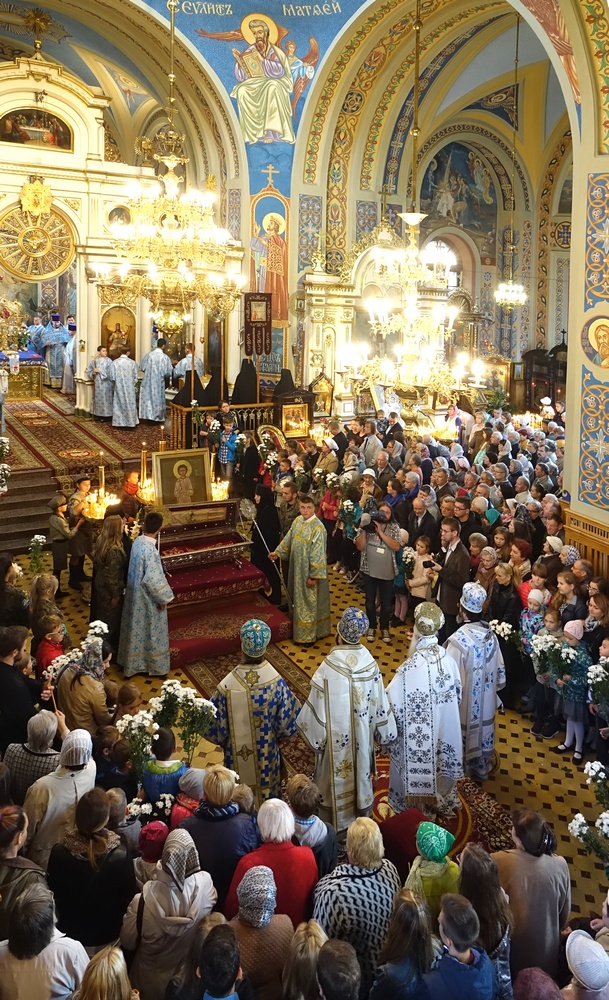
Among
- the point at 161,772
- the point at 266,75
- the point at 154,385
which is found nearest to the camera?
the point at 161,772

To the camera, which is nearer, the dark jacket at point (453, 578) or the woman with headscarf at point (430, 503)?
the dark jacket at point (453, 578)

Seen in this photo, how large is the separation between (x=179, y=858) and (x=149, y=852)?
1.33ft

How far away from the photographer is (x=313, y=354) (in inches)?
653

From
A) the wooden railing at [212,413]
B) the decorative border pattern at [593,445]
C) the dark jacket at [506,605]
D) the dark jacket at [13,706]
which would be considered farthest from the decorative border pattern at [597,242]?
the wooden railing at [212,413]

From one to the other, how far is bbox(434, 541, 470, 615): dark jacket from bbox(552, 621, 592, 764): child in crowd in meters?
1.19

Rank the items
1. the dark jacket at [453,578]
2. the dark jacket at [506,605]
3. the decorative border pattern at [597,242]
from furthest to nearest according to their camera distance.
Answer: the dark jacket at [453,578] < the decorative border pattern at [597,242] < the dark jacket at [506,605]

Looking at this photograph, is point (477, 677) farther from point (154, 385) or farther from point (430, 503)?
point (154, 385)

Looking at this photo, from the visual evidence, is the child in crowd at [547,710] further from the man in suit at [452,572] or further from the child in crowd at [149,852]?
the child in crowd at [149,852]

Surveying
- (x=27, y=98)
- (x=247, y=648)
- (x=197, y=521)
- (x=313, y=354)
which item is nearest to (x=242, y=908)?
(x=247, y=648)

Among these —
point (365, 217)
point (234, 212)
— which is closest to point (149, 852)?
point (234, 212)

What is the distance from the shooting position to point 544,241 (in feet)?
72.0

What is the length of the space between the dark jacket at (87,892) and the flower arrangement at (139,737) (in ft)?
2.92

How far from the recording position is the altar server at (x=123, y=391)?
16.3m

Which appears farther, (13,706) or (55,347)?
(55,347)
